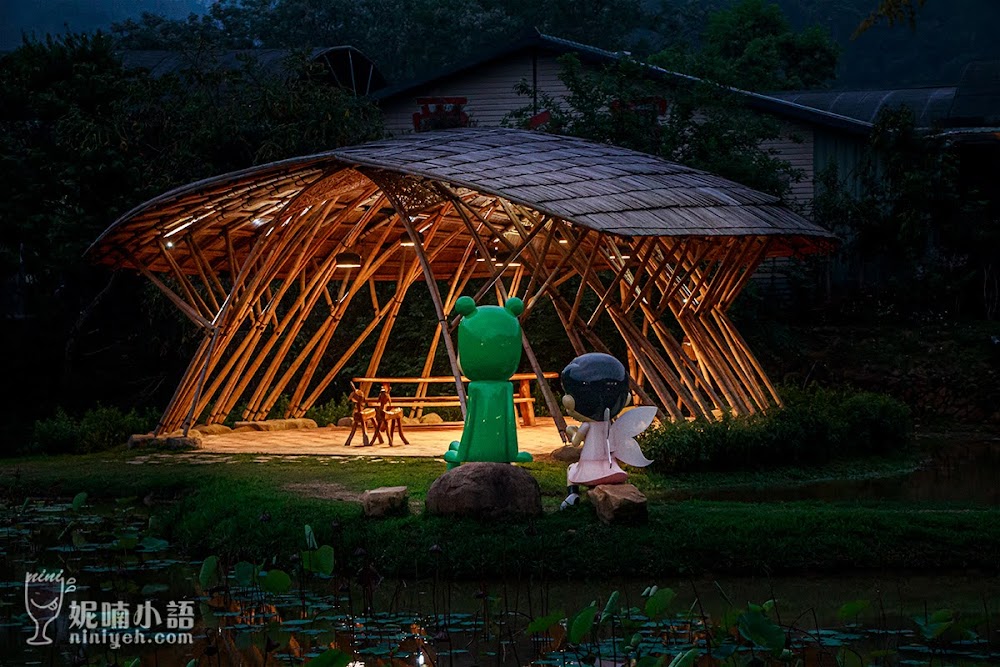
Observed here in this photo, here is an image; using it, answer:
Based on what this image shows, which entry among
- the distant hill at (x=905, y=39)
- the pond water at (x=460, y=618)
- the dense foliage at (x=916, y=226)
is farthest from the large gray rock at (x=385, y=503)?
the distant hill at (x=905, y=39)

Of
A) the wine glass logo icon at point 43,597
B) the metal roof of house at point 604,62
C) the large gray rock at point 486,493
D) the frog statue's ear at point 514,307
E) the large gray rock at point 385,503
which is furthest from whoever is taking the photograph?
the metal roof of house at point 604,62

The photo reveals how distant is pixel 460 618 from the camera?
7.67m

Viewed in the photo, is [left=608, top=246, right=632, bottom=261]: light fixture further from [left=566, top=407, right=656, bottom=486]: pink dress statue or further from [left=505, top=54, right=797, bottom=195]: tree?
[left=566, top=407, right=656, bottom=486]: pink dress statue

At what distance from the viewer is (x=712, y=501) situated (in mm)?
11336

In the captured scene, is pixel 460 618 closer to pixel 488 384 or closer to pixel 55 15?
pixel 488 384

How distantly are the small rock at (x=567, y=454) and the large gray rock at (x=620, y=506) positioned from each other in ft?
11.5

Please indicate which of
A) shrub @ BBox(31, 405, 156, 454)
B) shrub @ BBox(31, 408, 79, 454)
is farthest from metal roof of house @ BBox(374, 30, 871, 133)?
shrub @ BBox(31, 408, 79, 454)

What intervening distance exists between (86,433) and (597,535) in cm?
836

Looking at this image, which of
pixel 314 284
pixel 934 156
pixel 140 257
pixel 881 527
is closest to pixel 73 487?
pixel 140 257

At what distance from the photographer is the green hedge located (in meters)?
13.0

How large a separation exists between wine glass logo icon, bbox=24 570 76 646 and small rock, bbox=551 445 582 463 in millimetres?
5703

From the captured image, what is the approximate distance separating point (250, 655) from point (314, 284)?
11.4 metres

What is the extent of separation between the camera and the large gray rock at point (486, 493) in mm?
9664

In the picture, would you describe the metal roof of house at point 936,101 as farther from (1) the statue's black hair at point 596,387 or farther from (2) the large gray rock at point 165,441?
(1) the statue's black hair at point 596,387
